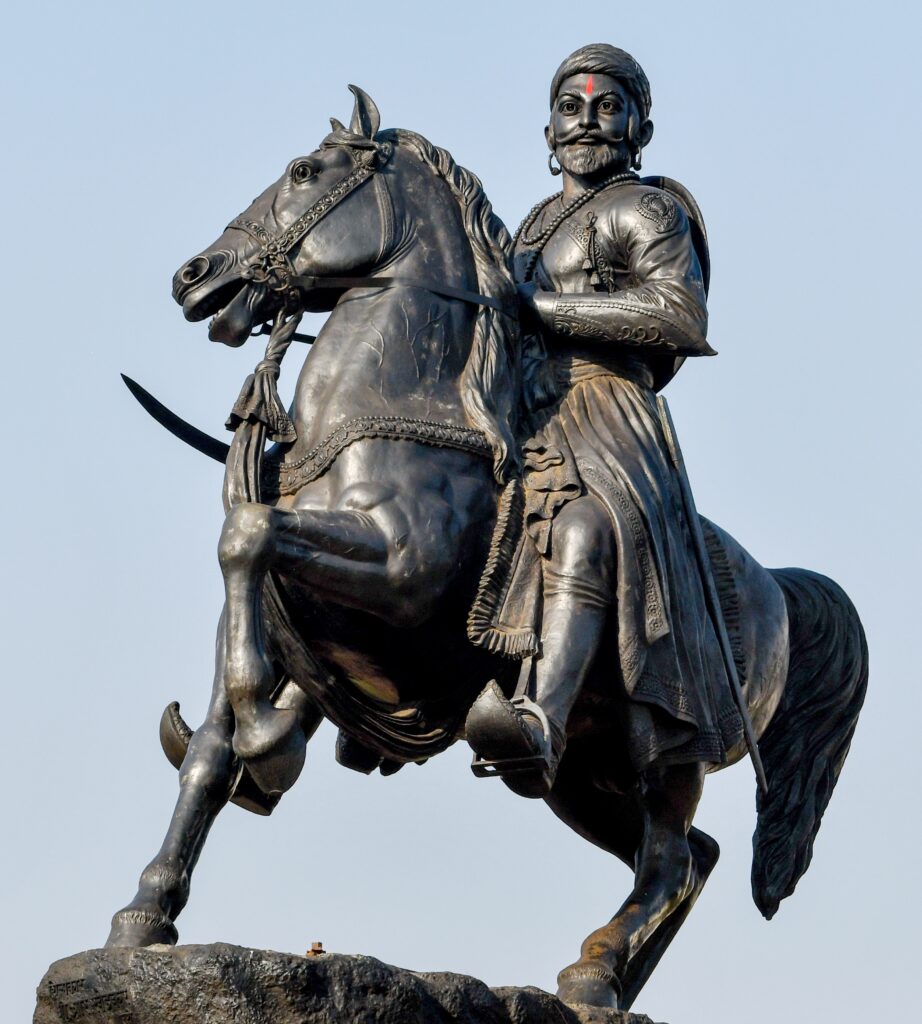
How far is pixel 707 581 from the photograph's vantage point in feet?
41.8

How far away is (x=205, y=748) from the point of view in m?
11.7

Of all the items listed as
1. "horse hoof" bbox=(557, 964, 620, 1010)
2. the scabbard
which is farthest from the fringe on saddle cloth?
"horse hoof" bbox=(557, 964, 620, 1010)

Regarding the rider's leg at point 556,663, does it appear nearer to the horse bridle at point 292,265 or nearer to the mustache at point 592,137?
the horse bridle at point 292,265

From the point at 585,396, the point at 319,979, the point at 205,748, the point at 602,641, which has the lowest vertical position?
the point at 319,979

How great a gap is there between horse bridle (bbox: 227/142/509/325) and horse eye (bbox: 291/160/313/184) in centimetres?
12

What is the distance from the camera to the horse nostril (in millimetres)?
12242

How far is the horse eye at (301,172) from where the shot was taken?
12.4 metres

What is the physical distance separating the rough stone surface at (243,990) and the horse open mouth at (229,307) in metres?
2.62

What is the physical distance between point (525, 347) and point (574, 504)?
874 mm

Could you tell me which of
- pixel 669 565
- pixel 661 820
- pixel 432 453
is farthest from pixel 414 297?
pixel 661 820

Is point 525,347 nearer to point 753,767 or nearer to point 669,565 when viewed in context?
point 669,565

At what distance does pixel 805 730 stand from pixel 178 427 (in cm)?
318

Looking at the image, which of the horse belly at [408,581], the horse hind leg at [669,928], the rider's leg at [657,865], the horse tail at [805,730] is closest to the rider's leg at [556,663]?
the horse belly at [408,581]

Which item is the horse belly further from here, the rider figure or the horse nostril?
the horse nostril
